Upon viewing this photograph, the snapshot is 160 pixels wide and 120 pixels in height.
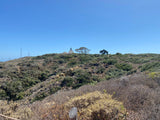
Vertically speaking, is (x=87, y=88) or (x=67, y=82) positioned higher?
(x=87, y=88)

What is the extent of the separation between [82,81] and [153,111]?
7.74m

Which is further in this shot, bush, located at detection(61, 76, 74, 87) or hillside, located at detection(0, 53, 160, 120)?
bush, located at detection(61, 76, 74, 87)

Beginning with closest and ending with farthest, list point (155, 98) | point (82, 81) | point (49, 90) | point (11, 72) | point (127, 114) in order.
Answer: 1. point (127, 114)
2. point (155, 98)
3. point (49, 90)
4. point (82, 81)
5. point (11, 72)

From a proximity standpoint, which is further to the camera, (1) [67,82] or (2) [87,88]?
(1) [67,82]

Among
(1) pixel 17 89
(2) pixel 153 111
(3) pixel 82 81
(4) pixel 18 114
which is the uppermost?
(2) pixel 153 111

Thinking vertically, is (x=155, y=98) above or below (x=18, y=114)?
above

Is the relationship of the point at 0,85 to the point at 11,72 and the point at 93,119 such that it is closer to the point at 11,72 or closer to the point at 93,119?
the point at 11,72

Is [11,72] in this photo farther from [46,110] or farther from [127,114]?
[127,114]

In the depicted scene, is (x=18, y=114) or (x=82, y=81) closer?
(x=18, y=114)

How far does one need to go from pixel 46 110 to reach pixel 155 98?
9.58ft

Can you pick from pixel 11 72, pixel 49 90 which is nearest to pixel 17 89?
pixel 49 90

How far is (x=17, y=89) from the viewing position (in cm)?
1059

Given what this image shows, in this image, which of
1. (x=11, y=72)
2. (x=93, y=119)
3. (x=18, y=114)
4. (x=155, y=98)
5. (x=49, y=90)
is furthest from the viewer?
(x=11, y=72)

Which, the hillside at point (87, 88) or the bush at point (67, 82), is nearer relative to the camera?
the hillside at point (87, 88)
